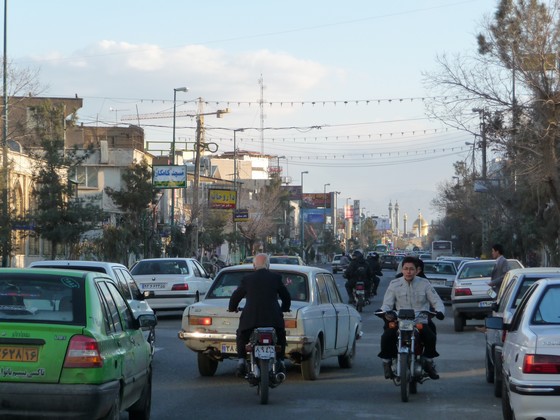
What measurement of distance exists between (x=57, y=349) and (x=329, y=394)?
5908 mm

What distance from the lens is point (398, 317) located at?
12.9 m

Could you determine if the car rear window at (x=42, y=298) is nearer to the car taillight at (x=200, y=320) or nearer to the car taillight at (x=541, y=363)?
the car taillight at (x=541, y=363)

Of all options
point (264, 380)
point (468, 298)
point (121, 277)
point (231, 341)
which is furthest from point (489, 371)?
point (468, 298)

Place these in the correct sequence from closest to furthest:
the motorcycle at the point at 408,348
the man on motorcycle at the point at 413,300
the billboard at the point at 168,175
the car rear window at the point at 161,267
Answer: the motorcycle at the point at 408,348 → the man on motorcycle at the point at 413,300 → the car rear window at the point at 161,267 → the billboard at the point at 168,175

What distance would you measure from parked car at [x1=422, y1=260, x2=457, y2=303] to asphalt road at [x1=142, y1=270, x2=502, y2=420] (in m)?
16.0

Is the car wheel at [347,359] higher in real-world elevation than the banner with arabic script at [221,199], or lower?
lower

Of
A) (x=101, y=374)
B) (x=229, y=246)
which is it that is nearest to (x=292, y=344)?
(x=101, y=374)

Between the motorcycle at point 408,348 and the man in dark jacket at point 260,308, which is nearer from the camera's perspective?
the man in dark jacket at point 260,308

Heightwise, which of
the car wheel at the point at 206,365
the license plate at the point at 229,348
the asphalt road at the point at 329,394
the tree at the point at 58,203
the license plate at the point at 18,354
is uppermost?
the tree at the point at 58,203

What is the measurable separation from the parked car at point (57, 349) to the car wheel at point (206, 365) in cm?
598

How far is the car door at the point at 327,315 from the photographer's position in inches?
597

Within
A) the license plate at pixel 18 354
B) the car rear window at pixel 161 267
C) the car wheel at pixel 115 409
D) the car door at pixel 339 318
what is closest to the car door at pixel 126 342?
the car wheel at pixel 115 409

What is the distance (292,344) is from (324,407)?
6.21 ft

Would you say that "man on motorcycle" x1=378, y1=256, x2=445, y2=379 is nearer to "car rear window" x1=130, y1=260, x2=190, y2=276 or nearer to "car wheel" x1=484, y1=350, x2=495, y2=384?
"car wheel" x1=484, y1=350, x2=495, y2=384
